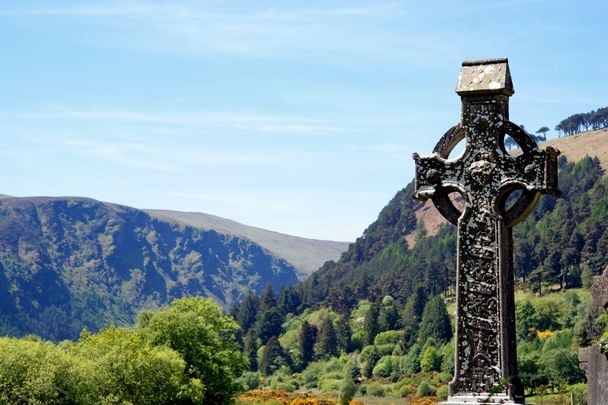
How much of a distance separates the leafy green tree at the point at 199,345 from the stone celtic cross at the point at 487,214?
6764 centimetres

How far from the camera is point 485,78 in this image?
13.2 metres

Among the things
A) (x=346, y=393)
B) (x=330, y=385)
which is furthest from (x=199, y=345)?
(x=330, y=385)

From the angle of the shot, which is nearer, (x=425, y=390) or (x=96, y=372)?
(x=96, y=372)

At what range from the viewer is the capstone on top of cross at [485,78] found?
43.1 ft

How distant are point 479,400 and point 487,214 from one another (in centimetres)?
214

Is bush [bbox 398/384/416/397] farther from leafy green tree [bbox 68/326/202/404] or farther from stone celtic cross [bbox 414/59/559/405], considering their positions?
stone celtic cross [bbox 414/59/559/405]

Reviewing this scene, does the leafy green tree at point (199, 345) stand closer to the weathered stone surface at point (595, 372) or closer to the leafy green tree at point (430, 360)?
the weathered stone surface at point (595, 372)

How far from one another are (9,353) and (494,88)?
52.7 metres

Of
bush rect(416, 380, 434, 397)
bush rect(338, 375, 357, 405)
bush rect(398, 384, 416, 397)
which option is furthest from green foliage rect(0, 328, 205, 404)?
bush rect(398, 384, 416, 397)

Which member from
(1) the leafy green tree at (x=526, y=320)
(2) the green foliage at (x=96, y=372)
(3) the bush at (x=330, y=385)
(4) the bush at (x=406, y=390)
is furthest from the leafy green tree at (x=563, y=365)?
(3) the bush at (x=330, y=385)

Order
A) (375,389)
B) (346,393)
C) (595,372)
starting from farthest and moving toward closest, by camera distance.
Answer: (375,389)
(346,393)
(595,372)

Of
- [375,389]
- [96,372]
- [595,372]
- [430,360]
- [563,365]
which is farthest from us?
[430,360]

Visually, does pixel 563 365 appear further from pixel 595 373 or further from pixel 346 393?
pixel 595 373

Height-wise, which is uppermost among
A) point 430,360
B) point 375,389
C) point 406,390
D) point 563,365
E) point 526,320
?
point 526,320
